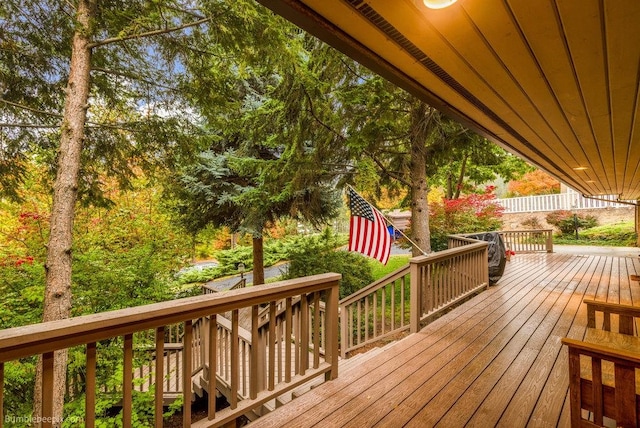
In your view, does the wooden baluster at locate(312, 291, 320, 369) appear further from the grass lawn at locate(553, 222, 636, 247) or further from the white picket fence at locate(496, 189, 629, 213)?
the grass lawn at locate(553, 222, 636, 247)

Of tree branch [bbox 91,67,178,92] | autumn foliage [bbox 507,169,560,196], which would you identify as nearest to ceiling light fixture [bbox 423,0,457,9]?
tree branch [bbox 91,67,178,92]

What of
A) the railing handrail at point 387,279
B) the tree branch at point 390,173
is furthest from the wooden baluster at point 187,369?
the tree branch at point 390,173

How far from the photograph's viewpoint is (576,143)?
3.26 m

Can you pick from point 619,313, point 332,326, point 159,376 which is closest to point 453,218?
point 619,313

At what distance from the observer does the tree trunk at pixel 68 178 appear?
366 centimetres

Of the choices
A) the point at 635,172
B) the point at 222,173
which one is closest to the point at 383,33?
the point at 635,172

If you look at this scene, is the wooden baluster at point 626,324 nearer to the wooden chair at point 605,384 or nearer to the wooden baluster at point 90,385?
the wooden chair at point 605,384

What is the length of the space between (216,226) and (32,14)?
243 inches

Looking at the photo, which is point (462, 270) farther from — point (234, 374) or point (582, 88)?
point (234, 374)

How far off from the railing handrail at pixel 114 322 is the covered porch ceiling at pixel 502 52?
1.52 metres

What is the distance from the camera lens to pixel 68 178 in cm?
388

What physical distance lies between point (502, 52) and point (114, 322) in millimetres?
2332

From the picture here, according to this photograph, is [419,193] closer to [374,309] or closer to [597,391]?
[374,309]

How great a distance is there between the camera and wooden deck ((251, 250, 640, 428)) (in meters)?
2.08
